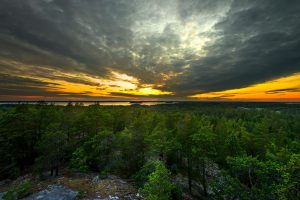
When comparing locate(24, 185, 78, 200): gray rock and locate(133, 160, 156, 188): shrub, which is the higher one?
locate(133, 160, 156, 188): shrub

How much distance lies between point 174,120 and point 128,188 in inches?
1031

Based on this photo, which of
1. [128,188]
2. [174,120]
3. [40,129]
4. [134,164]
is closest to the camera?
[128,188]

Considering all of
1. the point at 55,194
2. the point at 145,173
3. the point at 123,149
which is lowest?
the point at 55,194

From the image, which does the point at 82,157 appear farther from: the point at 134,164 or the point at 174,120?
the point at 174,120

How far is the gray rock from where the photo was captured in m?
22.4

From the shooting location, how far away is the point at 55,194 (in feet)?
75.5

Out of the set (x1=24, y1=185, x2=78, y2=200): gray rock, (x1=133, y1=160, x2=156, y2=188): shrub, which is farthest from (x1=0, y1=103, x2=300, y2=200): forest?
(x1=24, y1=185, x2=78, y2=200): gray rock

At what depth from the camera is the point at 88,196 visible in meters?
23.5

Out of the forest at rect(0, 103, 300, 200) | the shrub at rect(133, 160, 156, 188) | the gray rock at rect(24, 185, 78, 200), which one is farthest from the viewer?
the forest at rect(0, 103, 300, 200)

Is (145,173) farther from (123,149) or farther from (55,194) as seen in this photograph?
(55,194)

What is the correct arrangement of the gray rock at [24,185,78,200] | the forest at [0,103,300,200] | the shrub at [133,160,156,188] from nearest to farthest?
the gray rock at [24,185,78,200], the shrub at [133,160,156,188], the forest at [0,103,300,200]

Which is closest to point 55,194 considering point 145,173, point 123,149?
point 145,173

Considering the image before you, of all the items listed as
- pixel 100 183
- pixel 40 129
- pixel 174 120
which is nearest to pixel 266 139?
pixel 174 120

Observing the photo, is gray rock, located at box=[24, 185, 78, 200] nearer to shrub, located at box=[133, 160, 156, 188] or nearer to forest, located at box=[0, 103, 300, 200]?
forest, located at box=[0, 103, 300, 200]
